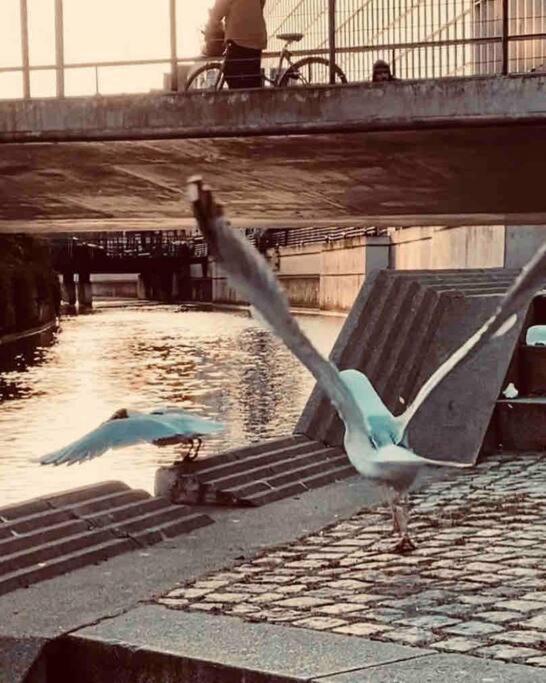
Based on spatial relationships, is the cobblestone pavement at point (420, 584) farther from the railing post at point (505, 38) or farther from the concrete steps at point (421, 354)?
the railing post at point (505, 38)

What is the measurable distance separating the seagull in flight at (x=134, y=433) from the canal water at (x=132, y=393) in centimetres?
185

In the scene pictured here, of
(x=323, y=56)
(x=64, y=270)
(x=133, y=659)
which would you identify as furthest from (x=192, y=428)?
(x=64, y=270)

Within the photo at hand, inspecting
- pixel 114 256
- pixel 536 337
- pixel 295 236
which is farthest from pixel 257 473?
pixel 114 256

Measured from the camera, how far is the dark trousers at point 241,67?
604 inches

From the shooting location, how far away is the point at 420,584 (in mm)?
7230

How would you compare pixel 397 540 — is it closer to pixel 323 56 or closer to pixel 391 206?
pixel 323 56

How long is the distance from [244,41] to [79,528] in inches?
328

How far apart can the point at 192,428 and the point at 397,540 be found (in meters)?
2.72

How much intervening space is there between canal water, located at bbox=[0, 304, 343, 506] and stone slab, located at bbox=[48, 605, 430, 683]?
58.7 inches

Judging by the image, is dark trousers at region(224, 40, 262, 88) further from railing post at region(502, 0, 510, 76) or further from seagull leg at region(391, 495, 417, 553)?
seagull leg at region(391, 495, 417, 553)

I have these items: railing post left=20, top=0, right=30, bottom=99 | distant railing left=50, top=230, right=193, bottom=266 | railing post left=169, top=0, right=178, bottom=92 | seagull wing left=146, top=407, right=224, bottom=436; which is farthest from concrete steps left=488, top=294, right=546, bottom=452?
distant railing left=50, top=230, right=193, bottom=266

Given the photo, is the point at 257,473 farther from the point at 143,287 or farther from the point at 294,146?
the point at 143,287

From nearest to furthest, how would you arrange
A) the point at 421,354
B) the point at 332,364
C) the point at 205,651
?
the point at 205,651 → the point at 332,364 → the point at 421,354

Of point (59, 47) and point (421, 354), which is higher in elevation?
point (59, 47)
